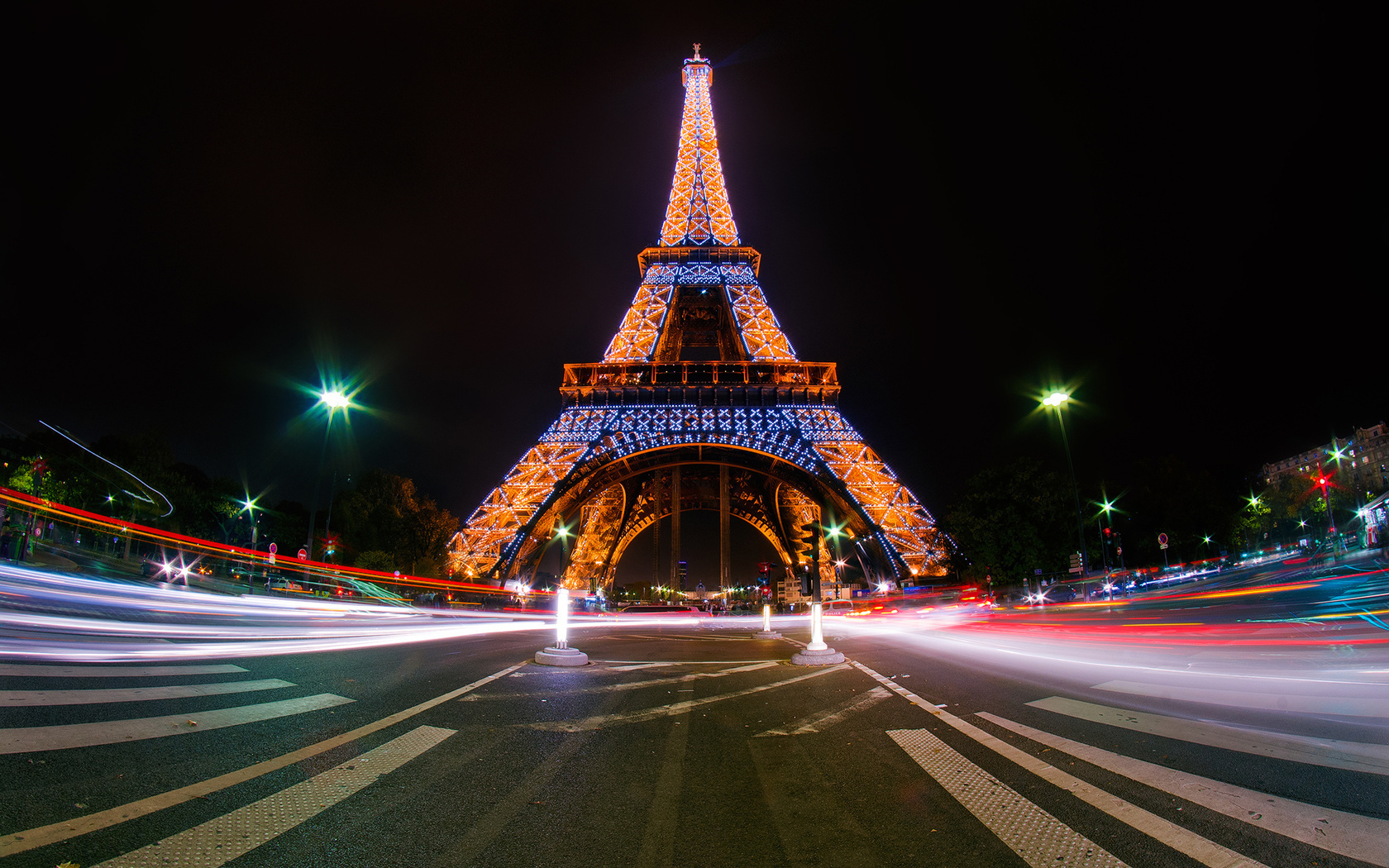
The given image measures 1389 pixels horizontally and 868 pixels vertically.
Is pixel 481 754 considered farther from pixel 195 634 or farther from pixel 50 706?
pixel 195 634

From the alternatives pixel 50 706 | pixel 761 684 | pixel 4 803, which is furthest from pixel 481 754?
pixel 761 684

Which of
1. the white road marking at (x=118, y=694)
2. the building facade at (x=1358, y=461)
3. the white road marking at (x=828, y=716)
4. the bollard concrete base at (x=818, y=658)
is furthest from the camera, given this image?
the building facade at (x=1358, y=461)

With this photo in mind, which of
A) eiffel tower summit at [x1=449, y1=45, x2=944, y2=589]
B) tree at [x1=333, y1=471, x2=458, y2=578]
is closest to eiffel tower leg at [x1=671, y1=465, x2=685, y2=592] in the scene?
eiffel tower summit at [x1=449, y1=45, x2=944, y2=589]

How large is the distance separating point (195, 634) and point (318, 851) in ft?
33.9

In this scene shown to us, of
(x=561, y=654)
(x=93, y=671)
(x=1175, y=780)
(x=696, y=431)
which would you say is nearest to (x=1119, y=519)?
(x=696, y=431)

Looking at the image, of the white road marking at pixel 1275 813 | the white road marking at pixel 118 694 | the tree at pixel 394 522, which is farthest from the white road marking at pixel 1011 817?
the tree at pixel 394 522

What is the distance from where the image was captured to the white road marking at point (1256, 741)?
373 centimetres

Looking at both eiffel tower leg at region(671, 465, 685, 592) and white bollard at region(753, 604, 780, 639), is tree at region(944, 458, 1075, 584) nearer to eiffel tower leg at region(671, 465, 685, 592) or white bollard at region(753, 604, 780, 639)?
white bollard at region(753, 604, 780, 639)

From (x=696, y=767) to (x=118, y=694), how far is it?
467 cm

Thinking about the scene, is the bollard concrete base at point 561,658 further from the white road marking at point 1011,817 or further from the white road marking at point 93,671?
the white road marking at point 1011,817

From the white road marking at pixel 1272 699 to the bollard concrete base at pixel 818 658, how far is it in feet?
12.0

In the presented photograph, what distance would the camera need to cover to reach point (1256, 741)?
14.0 ft

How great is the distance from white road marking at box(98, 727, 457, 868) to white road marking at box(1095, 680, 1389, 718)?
6703 millimetres

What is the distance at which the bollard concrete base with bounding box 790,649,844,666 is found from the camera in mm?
9562
